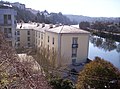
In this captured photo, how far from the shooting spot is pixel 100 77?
325 inches

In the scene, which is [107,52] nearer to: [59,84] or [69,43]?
[69,43]

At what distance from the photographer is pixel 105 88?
27.2ft

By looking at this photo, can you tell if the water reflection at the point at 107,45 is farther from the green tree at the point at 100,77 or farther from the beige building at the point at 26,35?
the green tree at the point at 100,77

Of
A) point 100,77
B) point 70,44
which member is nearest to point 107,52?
point 70,44

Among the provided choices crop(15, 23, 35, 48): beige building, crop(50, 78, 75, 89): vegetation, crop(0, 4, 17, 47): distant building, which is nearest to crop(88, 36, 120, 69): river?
crop(15, 23, 35, 48): beige building

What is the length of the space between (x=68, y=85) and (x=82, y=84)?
2.80 feet

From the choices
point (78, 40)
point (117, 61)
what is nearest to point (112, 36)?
point (117, 61)

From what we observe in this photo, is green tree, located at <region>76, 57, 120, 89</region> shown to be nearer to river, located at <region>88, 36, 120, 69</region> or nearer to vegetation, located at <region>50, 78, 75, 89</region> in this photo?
vegetation, located at <region>50, 78, 75, 89</region>

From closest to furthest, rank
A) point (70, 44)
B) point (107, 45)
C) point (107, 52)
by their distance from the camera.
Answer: point (70, 44)
point (107, 52)
point (107, 45)

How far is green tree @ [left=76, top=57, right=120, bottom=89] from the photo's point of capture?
823 cm

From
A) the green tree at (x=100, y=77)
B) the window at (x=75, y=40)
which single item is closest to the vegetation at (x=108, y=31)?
the window at (x=75, y=40)

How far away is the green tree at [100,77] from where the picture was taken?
324 inches

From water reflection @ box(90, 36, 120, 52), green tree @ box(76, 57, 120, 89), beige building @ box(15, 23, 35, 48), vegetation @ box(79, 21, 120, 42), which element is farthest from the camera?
vegetation @ box(79, 21, 120, 42)

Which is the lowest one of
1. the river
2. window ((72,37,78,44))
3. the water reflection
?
the river
